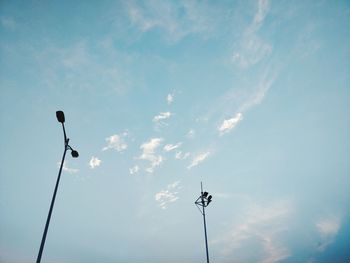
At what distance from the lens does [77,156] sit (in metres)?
12.5

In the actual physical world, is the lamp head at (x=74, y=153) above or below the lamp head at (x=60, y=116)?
below

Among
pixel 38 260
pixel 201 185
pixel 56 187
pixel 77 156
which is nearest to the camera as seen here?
pixel 38 260

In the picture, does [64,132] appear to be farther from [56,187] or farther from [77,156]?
[56,187]

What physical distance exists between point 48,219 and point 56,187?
153 cm

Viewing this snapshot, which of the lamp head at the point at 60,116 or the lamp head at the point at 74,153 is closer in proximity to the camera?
the lamp head at the point at 60,116

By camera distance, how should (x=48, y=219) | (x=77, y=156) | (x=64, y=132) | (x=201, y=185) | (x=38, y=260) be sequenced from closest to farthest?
(x=38, y=260), (x=48, y=219), (x=64, y=132), (x=77, y=156), (x=201, y=185)

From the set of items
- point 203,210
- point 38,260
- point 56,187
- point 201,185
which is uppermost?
point 201,185

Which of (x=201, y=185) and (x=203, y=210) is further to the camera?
(x=201, y=185)

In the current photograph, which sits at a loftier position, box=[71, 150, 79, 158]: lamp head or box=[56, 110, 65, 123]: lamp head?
box=[56, 110, 65, 123]: lamp head

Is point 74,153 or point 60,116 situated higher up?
point 60,116

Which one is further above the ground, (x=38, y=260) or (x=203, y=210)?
(x=203, y=210)

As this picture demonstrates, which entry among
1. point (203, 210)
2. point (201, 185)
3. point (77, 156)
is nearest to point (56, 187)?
point (77, 156)

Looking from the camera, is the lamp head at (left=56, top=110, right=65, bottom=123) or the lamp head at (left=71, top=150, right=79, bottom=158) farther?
the lamp head at (left=71, top=150, right=79, bottom=158)

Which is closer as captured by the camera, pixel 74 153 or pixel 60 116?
pixel 60 116
